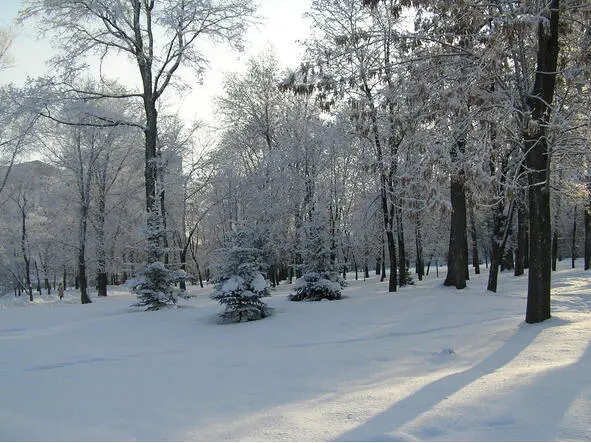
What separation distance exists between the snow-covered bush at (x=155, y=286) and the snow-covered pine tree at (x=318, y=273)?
4.47 m

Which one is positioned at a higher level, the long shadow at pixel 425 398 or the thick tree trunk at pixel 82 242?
the thick tree trunk at pixel 82 242

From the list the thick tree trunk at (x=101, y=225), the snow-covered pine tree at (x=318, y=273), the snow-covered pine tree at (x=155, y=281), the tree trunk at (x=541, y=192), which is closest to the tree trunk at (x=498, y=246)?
the snow-covered pine tree at (x=318, y=273)

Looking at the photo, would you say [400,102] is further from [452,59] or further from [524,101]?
[524,101]

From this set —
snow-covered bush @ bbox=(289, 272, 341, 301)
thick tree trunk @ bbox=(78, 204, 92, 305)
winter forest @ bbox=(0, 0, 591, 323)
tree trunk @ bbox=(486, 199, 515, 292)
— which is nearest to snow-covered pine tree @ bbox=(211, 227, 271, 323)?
winter forest @ bbox=(0, 0, 591, 323)

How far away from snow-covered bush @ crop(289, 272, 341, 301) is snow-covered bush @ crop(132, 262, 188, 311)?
4410 millimetres

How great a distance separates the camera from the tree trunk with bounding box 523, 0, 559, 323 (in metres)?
8.05

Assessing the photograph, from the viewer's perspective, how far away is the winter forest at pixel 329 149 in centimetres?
816

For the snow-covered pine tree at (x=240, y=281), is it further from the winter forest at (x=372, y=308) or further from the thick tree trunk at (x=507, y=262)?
the thick tree trunk at (x=507, y=262)

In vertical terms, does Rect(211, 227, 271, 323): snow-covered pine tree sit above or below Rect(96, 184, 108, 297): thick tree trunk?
below

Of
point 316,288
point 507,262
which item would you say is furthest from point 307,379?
point 507,262

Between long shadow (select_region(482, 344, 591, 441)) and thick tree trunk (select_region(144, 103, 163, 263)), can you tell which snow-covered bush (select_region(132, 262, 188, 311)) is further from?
long shadow (select_region(482, 344, 591, 441))

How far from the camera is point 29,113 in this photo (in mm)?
12773

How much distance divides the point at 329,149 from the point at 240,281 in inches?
561

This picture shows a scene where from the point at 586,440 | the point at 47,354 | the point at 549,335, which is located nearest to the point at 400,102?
the point at 549,335
